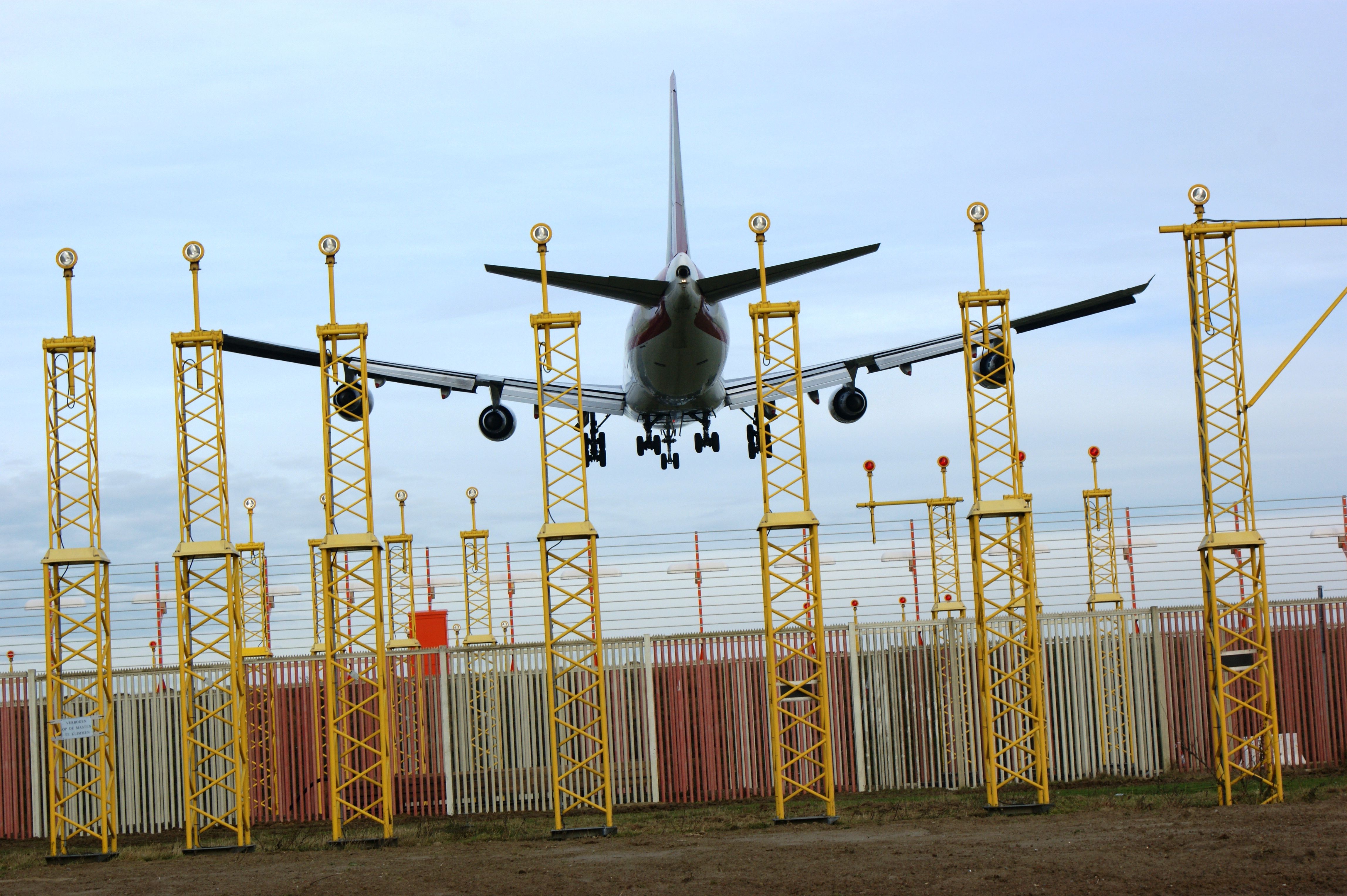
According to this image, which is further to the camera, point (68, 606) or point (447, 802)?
point (447, 802)

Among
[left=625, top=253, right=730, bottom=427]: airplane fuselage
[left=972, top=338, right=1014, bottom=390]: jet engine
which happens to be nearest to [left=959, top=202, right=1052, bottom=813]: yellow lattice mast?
[left=972, top=338, right=1014, bottom=390]: jet engine

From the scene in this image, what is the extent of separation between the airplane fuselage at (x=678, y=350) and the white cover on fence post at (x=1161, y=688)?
982cm

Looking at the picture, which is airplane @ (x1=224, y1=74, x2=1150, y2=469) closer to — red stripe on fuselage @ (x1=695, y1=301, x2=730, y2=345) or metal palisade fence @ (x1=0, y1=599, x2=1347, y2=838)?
red stripe on fuselage @ (x1=695, y1=301, x2=730, y2=345)

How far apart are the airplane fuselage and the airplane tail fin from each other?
9.64 ft

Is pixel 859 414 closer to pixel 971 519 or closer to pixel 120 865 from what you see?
pixel 971 519

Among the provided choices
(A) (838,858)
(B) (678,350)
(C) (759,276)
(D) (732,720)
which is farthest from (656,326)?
(A) (838,858)

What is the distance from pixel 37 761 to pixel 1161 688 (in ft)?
59.5

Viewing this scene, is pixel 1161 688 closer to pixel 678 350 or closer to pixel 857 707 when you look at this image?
pixel 857 707

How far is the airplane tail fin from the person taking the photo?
30406mm

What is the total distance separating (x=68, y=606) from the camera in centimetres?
1803

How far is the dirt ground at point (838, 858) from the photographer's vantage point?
1140 cm

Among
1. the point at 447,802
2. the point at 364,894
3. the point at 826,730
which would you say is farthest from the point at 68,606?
the point at 826,730

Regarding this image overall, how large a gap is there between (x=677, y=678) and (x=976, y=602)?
5446mm

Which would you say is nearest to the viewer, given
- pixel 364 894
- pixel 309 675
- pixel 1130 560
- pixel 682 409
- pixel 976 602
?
pixel 364 894
